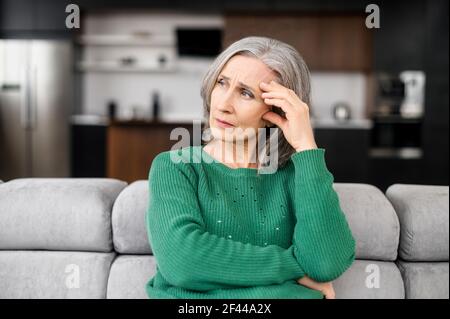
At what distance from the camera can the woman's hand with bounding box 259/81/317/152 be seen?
0.98 m

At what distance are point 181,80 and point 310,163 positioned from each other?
4376 mm

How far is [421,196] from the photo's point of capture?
1.22 m

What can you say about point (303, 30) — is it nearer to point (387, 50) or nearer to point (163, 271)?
point (387, 50)

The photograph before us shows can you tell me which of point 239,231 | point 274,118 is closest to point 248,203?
point 239,231

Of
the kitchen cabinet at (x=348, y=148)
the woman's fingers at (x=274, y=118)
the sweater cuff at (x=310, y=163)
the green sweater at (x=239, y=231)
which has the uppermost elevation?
the woman's fingers at (x=274, y=118)

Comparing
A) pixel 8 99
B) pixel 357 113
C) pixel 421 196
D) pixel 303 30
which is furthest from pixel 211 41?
pixel 421 196

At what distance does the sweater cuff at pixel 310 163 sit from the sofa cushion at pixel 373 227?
25 centimetres

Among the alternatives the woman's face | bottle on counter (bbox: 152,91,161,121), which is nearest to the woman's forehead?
the woman's face

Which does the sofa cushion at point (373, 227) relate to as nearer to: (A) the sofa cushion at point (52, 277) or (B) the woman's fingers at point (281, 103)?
(B) the woman's fingers at point (281, 103)

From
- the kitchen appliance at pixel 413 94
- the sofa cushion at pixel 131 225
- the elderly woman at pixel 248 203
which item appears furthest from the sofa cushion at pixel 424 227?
the kitchen appliance at pixel 413 94

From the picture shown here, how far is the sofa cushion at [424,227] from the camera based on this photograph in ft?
3.87

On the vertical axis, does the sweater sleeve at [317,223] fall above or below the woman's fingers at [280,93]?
below

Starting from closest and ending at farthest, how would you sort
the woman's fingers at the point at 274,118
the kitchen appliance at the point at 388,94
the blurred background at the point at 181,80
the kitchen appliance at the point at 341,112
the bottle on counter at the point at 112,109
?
1. the woman's fingers at the point at 274,118
2. the blurred background at the point at 181,80
3. the kitchen appliance at the point at 388,94
4. the kitchen appliance at the point at 341,112
5. the bottle on counter at the point at 112,109

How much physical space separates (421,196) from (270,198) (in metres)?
0.40
